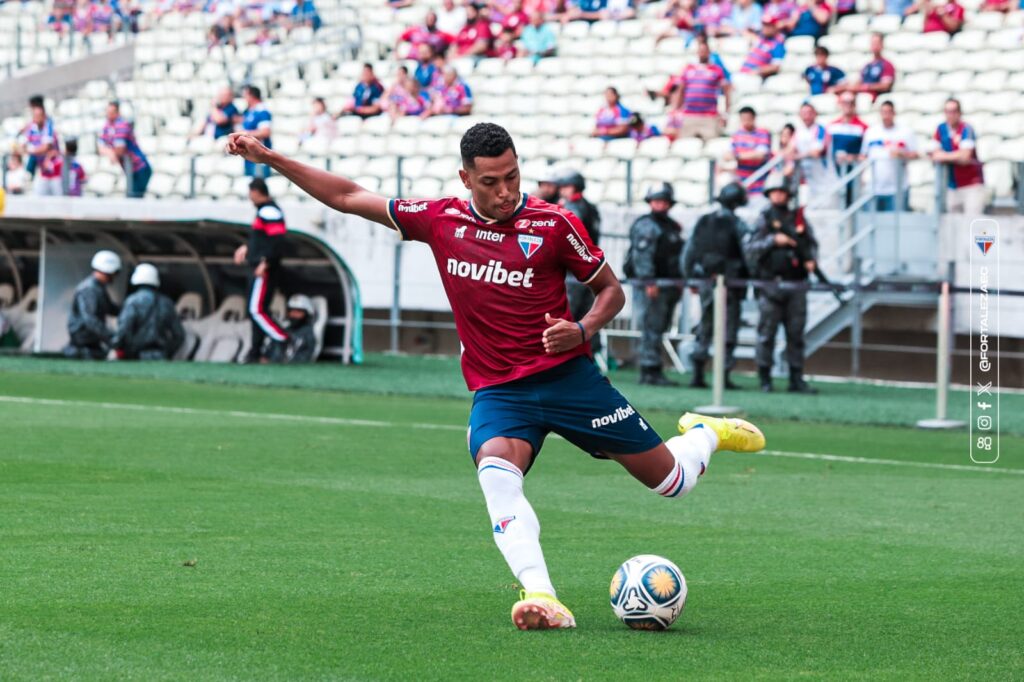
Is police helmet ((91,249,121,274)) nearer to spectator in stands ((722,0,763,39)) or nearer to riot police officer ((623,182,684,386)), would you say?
riot police officer ((623,182,684,386))

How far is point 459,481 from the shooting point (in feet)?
36.0

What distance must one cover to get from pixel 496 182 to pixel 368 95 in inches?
875

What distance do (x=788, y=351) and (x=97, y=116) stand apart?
59.8 ft

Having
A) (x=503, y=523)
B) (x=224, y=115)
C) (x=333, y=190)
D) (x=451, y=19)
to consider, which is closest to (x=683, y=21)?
(x=451, y=19)

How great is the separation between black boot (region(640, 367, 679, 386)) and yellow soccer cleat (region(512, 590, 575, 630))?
13.3 metres

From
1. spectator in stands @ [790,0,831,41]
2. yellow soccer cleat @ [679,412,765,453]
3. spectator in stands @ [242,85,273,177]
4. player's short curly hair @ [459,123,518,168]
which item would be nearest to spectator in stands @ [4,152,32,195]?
spectator in stands @ [242,85,273,177]

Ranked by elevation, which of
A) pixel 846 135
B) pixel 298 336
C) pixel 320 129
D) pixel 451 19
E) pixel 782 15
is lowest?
pixel 298 336

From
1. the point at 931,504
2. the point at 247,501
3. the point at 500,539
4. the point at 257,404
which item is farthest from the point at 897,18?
the point at 500,539

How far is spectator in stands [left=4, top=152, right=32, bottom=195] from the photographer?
2800cm

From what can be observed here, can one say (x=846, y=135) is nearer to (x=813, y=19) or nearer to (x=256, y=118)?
(x=813, y=19)

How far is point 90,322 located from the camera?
2172 cm

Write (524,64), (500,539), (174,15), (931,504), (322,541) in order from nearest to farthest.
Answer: (500,539) < (322,541) < (931,504) < (524,64) < (174,15)

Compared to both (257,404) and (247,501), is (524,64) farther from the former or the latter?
(247,501)

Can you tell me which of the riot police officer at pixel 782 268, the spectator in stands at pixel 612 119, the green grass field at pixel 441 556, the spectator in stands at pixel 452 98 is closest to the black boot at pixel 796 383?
the riot police officer at pixel 782 268
